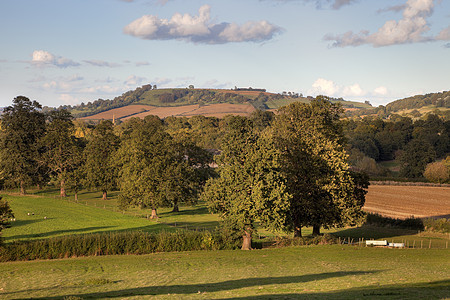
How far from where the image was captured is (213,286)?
2584 cm

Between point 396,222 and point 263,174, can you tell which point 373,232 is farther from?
point 263,174

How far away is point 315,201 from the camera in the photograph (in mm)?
51281

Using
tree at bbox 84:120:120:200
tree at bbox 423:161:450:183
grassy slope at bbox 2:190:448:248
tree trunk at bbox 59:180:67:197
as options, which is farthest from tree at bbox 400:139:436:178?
tree trunk at bbox 59:180:67:197

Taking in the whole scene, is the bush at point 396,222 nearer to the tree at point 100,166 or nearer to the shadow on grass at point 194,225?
the shadow on grass at point 194,225

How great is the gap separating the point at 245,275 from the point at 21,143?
86454 mm

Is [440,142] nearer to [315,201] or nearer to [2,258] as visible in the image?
[315,201]

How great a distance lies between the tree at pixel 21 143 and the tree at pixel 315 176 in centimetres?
6879

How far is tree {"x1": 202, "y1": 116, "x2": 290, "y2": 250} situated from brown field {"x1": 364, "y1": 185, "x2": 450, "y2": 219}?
Answer: 124ft

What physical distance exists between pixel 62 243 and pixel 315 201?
2917 centimetres

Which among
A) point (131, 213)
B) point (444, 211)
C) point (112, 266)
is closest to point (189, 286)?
point (112, 266)

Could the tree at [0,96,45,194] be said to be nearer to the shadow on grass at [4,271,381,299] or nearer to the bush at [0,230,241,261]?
the bush at [0,230,241,261]

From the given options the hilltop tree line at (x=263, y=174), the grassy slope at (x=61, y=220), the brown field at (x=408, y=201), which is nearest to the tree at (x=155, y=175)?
the hilltop tree line at (x=263, y=174)

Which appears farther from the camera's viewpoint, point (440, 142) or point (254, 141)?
point (440, 142)

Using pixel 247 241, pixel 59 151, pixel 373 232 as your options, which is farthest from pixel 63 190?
pixel 373 232
